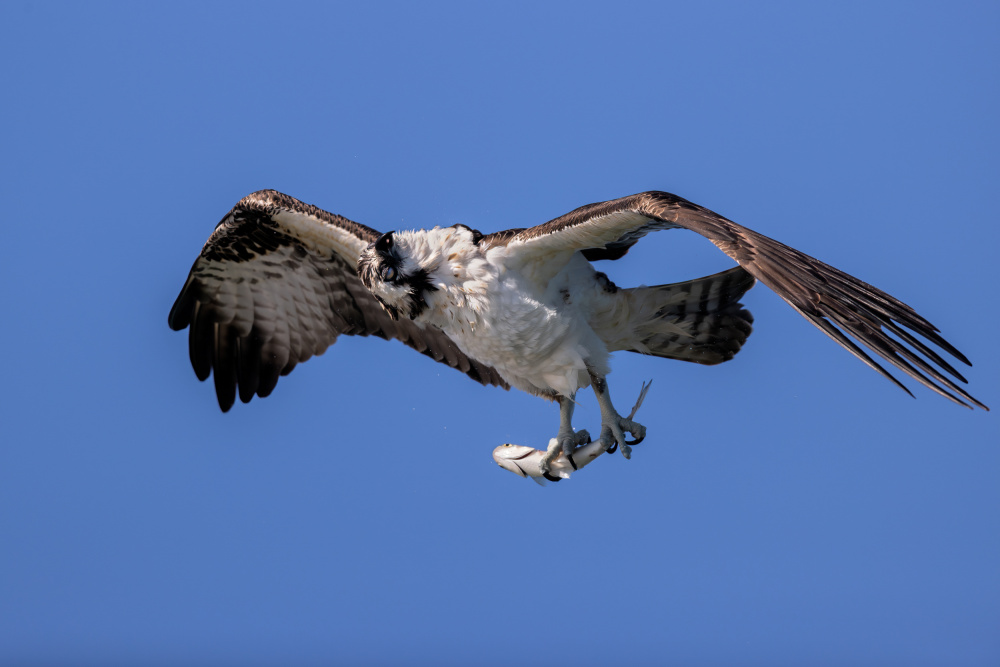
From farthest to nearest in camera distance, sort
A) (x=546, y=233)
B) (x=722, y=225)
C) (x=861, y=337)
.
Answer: (x=546, y=233)
(x=722, y=225)
(x=861, y=337)

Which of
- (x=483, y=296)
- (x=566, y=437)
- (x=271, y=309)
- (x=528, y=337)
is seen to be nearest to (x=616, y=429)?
(x=566, y=437)

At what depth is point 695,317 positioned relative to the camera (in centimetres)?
783

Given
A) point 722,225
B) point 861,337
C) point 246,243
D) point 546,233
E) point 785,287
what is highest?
point 246,243

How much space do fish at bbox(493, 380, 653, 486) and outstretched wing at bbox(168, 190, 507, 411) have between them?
0.77 m

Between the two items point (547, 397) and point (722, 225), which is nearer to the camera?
point (722, 225)

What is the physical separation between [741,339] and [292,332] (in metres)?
4.18

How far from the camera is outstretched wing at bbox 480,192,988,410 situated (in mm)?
4551

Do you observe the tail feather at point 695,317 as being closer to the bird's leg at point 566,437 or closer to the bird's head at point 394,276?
the bird's leg at point 566,437

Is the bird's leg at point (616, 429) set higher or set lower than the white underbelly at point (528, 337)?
lower

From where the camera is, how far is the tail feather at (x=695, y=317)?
7695mm

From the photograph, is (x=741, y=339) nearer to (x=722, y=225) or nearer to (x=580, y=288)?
(x=580, y=288)

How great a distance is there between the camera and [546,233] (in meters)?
6.57

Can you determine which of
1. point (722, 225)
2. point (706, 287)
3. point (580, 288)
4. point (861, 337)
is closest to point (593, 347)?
point (580, 288)

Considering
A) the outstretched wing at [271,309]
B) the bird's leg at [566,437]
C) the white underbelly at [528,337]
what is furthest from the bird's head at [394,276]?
the bird's leg at [566,437]
